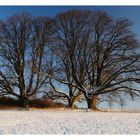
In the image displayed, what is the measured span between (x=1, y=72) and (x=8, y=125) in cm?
547

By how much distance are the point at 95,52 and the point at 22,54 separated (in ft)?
7.80

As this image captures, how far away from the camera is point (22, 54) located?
43.8 feet

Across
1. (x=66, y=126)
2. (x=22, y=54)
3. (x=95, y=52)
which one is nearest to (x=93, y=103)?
(x=95, y=52)

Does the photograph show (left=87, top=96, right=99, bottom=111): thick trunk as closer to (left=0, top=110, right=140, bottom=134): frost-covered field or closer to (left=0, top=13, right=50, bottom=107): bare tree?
(left=0, top=13, right=50, bottom=107): bare tree

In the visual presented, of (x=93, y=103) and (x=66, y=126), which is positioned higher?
(x=93, y=103)

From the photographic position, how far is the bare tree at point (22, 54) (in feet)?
42.3

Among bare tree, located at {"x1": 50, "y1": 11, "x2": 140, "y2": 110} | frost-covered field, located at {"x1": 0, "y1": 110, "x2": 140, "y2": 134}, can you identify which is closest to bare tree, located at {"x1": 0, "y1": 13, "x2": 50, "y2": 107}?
bare tree, located at {"x1": 50, "y1": 11, "x2": 140, "y2": 110}

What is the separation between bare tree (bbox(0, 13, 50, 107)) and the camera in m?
12.9

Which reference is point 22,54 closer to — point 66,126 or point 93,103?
point 93,103

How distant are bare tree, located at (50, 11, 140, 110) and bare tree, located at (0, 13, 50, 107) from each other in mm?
462

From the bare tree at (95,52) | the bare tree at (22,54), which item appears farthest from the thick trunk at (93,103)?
the bare tree at (22,54)
